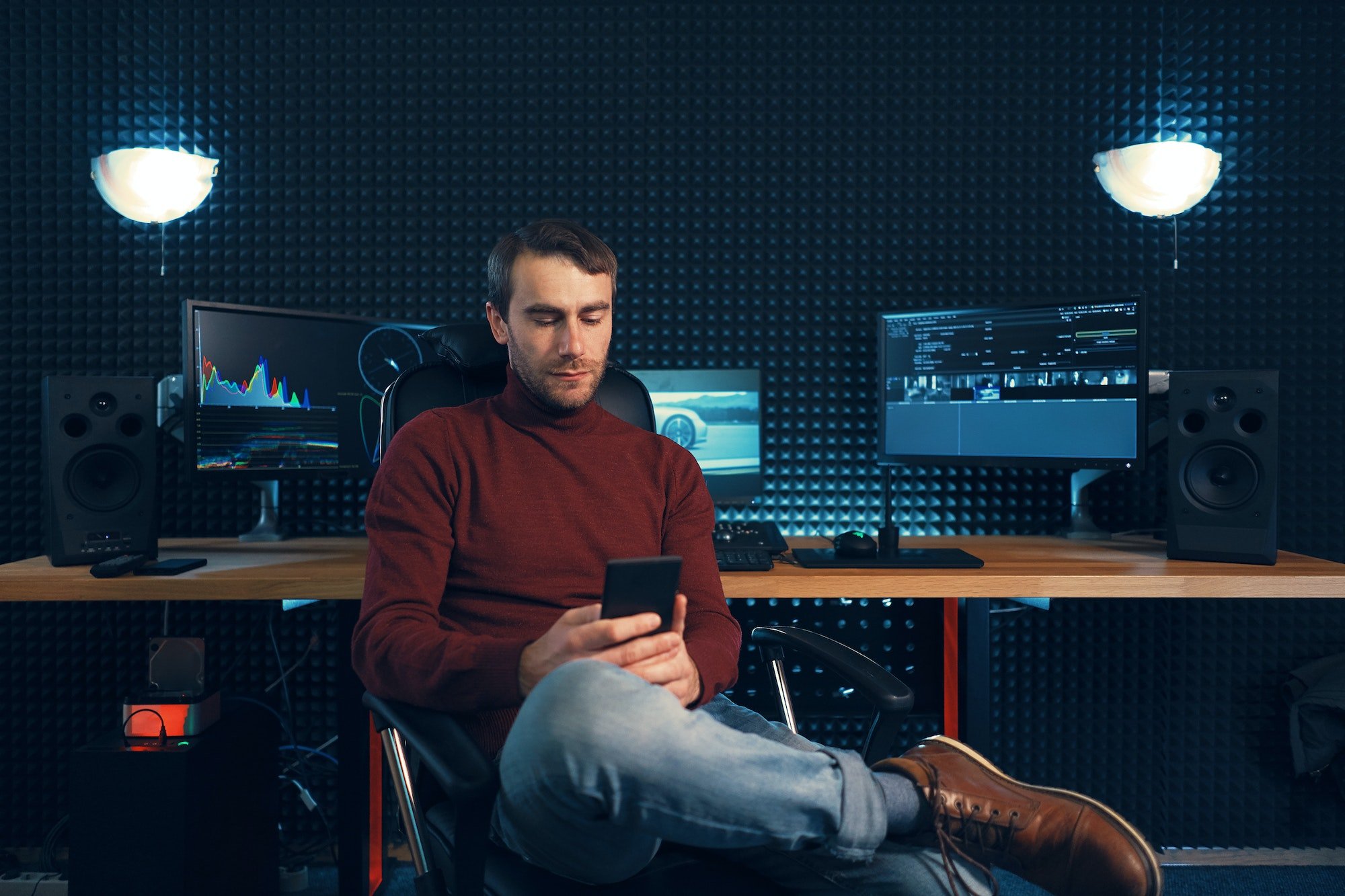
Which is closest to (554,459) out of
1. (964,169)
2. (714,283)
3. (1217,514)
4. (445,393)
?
(445,393)

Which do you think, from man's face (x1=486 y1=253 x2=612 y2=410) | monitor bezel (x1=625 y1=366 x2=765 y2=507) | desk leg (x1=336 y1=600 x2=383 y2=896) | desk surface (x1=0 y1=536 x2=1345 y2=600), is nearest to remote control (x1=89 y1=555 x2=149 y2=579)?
desk surface (x1=0 y1=536 x2=1345 y2=600)

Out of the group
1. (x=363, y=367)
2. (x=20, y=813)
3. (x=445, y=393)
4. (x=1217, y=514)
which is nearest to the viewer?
(x=445, y=393)

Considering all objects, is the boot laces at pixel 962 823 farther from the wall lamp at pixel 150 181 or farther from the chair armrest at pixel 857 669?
the wall lamp at pixel 150 181

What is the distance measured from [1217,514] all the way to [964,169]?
1225 mm

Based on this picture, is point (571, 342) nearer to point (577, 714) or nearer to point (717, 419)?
point (577, 714)

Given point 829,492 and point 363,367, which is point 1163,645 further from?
point 363,367

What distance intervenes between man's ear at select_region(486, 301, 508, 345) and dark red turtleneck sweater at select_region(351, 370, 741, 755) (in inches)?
3.2

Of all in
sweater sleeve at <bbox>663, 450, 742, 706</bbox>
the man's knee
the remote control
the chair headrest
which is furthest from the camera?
the remote control

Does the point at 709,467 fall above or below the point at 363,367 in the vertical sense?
below

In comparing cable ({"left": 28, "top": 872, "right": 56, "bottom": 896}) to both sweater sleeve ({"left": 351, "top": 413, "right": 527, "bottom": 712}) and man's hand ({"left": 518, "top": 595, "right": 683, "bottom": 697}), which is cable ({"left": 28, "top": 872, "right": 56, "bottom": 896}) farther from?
man's hand ({"left": 518, "top": 595, "right": 683, "bottom": 697})

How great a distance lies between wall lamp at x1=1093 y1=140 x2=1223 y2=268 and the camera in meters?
2.25

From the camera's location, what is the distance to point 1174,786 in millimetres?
2432

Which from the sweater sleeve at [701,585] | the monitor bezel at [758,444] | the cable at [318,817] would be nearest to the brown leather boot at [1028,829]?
the sweater sleeve at [701,585]

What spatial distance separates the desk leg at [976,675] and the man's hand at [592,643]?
999 millimetres
